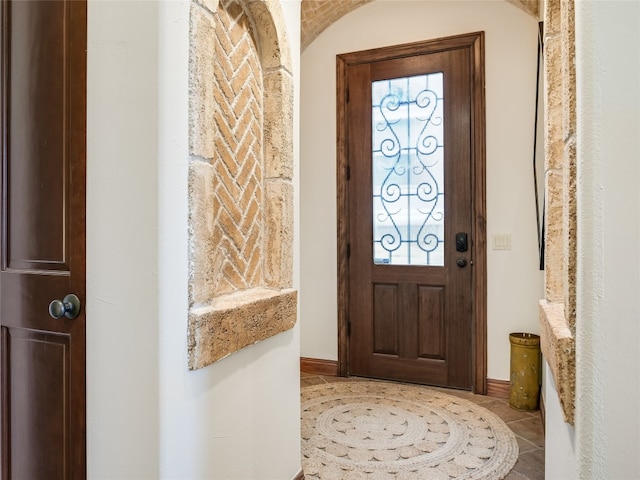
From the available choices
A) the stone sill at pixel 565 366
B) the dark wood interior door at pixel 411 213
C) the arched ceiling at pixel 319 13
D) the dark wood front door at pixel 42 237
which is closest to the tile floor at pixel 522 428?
the dark wood interior door at pixel 411 213

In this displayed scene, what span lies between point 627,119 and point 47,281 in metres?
1.52

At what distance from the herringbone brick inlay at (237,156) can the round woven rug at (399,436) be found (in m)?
1.03

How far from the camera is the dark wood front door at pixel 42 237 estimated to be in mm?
1246

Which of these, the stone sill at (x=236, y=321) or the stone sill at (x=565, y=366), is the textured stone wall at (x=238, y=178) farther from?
the stone sill at (x=565, y=366)

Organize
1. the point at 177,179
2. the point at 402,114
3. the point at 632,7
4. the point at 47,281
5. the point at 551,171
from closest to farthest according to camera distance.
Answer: the point at 632,7 → the point at 177,179 → the point at 47,281 → the point at 551,171 → the point at 402,114

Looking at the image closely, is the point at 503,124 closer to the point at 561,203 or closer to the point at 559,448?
the point at 561,203

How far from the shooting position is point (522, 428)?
2.43 meters

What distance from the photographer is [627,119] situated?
2.70 ft

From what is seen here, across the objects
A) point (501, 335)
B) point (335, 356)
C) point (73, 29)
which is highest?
point (73, 29)

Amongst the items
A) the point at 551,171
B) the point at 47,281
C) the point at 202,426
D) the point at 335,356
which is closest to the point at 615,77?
the point at 551,171

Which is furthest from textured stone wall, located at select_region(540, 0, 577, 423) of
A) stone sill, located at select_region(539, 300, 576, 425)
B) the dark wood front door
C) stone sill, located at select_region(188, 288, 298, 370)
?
the dark wood front door

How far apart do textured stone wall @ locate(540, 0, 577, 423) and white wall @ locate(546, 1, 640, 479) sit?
0.11 metres

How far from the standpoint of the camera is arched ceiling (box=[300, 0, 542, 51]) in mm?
3186

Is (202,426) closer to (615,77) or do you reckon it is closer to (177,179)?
(177,179)
